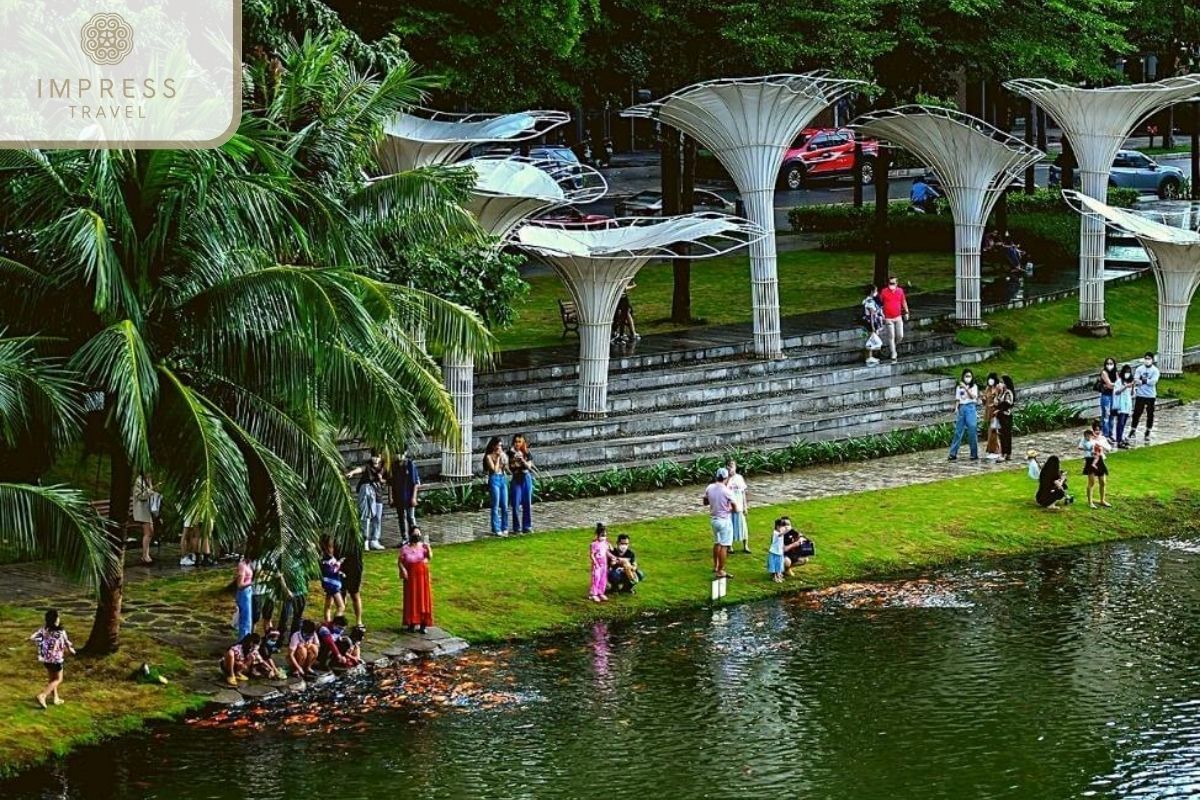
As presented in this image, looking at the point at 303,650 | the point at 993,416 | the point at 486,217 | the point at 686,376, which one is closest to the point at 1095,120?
the point at 993,416

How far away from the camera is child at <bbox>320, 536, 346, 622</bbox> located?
78.0ft

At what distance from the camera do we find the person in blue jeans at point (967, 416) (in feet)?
111

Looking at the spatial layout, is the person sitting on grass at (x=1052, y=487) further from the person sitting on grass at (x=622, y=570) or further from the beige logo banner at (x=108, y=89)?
the beige logo banner at (x=108, y=89)

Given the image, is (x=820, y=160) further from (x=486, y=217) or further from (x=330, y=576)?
(x=330, y=576)

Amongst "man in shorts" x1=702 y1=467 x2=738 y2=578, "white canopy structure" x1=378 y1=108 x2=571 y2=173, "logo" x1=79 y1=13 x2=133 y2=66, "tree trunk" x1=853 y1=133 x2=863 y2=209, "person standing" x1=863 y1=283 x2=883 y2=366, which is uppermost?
"tree trunk" x1=853 y1=133 x2=863 y2=209

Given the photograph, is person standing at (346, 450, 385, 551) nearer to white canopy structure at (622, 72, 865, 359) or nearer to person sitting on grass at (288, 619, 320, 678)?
person sitting on grass at (288, 619, 320, 678)

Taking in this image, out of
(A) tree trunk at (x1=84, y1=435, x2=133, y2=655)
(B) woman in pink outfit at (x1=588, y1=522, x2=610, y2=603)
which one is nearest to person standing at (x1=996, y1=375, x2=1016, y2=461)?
(B) woman in pink outfit at (x1=588, y1=522, x2=610, y2=603)

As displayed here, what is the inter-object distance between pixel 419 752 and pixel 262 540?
2939 millimetres

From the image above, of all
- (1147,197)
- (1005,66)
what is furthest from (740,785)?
(1147,197)

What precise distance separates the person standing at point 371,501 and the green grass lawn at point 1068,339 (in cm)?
1626

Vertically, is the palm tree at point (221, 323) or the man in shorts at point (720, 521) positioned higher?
the palm tree at point (221, 323)

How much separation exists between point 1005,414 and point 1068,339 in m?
9.16

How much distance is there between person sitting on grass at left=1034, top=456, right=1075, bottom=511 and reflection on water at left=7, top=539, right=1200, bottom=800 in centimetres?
416

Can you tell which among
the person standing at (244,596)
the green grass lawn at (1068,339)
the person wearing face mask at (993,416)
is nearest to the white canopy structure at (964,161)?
the green grass lawn at (1068,339)
